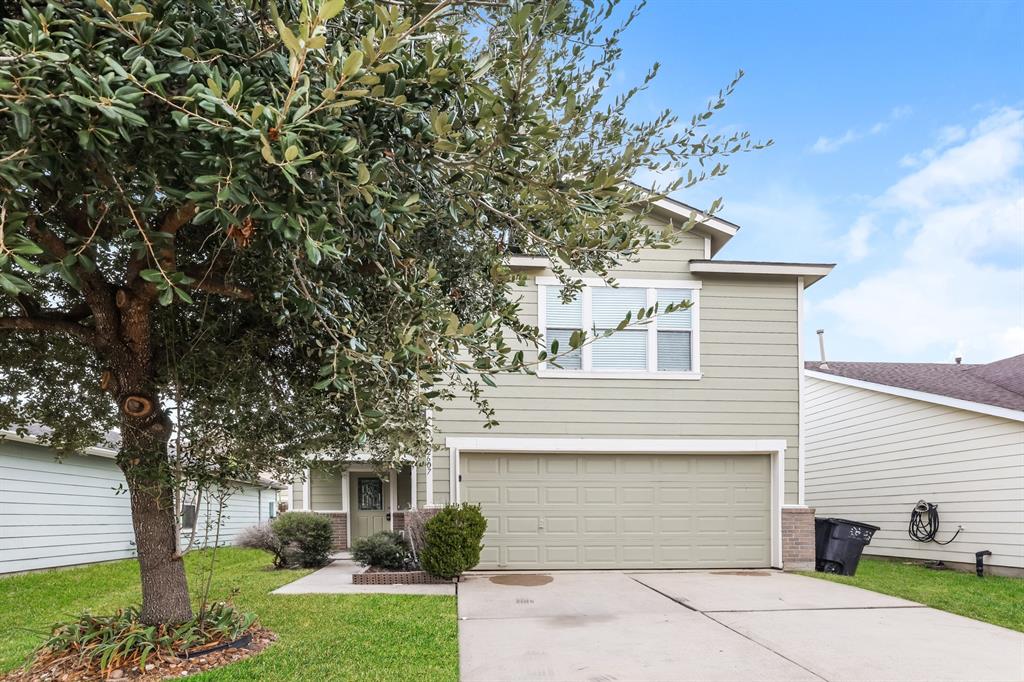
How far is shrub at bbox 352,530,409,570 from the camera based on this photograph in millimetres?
9555

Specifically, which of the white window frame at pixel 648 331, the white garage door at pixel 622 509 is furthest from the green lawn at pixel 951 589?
the white window frame at pixel 648 331

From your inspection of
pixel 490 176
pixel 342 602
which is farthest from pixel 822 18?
pixel 342 602

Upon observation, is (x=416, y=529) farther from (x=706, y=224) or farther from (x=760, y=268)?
(x=760, y=268)

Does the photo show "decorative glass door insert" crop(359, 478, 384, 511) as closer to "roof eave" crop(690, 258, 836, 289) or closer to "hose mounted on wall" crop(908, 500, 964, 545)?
"roof eave" crop(690, 258, 836, 289)

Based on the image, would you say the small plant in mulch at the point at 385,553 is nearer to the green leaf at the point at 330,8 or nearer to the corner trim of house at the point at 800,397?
the corner trim of house at the point at 800,397

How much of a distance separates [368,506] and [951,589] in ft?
35.4

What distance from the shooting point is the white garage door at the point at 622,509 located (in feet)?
33.2

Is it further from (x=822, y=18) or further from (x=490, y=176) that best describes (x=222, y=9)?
(x=822, y=18)

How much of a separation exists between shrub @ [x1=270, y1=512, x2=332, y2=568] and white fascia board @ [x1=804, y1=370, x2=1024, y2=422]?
10.3 meters

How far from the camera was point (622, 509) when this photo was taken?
33.8 ft

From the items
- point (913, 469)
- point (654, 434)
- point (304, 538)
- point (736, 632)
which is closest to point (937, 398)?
point (913, 469)

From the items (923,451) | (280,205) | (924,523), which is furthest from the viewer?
(923,451)

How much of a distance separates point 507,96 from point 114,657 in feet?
15.3

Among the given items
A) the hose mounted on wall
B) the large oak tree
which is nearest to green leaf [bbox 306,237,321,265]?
the large oak tree
